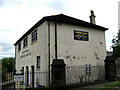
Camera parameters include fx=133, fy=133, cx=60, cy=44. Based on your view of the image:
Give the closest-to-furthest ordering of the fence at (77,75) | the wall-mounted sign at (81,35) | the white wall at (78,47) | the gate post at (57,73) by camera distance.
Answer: the gate post at (57,73) → the fence at (77,75) → the white wall at (78,47) → the wall-mounted sign at (81,35)

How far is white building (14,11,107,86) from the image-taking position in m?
12.4

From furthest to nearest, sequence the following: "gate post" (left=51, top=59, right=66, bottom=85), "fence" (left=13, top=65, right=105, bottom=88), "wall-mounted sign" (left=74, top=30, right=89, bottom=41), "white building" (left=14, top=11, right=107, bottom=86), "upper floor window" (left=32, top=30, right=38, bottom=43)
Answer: "upper floor window" (left=32, top=30, right=38, bottom=43), "wall-mounted sign" (left=74, top=30, right=89, bottom=41), "white building" (left=14, top=11, right=107, bottom=86), "fence" (left=13, top=65, right=105, bottom=88), "gate post" (left=51, top=59, right=66, bottom=85)

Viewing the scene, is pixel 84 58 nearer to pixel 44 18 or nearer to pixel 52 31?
pixel 52 31

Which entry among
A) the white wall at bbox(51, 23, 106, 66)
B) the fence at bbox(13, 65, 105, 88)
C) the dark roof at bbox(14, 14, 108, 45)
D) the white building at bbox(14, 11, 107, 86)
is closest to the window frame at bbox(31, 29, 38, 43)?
the white building at bbox(14, 11, 107, 86)

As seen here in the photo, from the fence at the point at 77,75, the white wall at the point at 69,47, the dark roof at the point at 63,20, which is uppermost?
the dark roof at the point at 63,20

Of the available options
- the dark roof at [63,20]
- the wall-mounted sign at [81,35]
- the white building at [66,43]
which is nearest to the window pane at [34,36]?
the white building at [66,43]

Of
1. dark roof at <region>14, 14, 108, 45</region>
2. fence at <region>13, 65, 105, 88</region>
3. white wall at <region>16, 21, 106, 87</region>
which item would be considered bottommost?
fence at <region>13, 65, 105, 88</region>

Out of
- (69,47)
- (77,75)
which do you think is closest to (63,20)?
(69,47)

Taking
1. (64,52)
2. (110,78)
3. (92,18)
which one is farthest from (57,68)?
(92,18)

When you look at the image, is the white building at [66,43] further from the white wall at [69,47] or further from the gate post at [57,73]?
the gate post at [57,73]

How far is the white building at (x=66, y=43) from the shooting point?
12398mm

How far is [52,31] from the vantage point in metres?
12.6

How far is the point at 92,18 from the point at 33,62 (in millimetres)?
9457

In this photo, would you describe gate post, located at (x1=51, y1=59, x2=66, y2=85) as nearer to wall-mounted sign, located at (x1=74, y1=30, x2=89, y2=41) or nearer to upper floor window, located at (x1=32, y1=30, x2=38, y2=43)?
wall-mounted sign, located at (x1=74, y1=30, x2=89, y2=41)
